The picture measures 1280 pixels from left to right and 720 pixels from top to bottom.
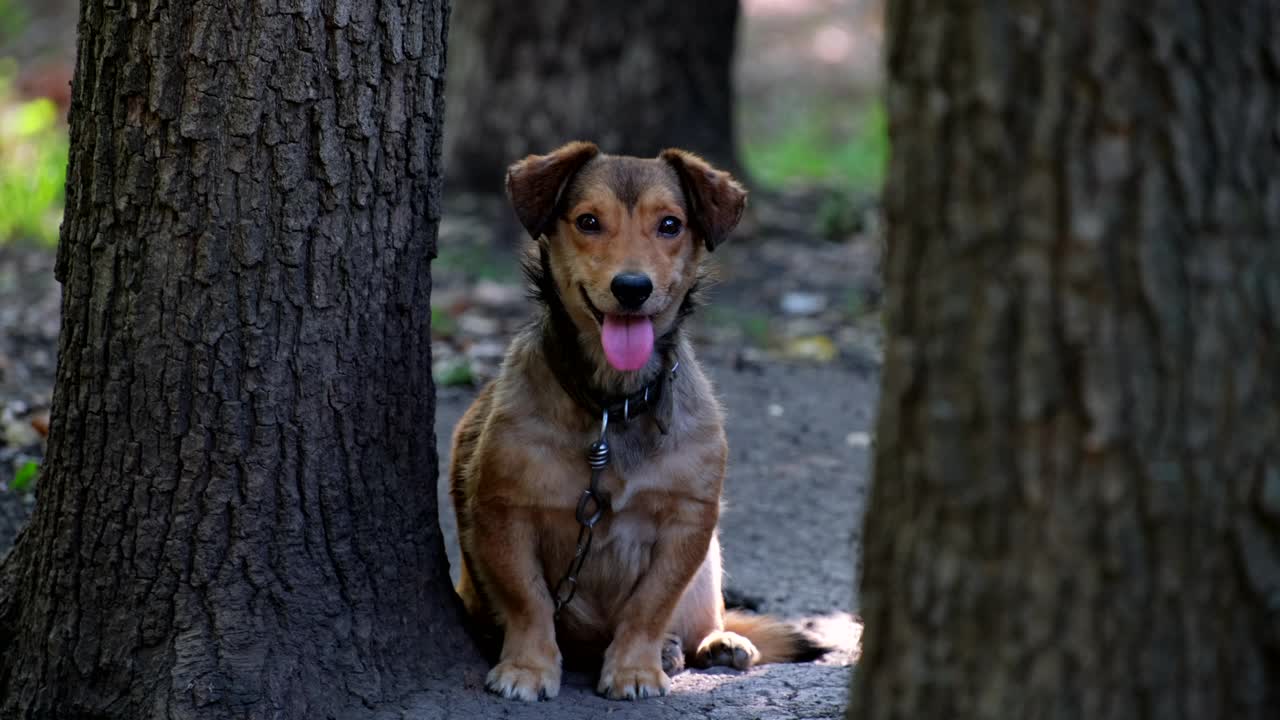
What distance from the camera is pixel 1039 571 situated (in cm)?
227

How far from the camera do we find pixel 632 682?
4219mm

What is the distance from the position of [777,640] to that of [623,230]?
1.54m

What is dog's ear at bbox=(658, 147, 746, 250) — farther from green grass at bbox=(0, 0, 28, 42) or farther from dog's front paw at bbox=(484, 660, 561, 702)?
green grass at bbox=(0, 0, 28, 42)

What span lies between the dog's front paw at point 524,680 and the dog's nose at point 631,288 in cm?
111

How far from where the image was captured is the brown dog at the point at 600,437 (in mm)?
4254

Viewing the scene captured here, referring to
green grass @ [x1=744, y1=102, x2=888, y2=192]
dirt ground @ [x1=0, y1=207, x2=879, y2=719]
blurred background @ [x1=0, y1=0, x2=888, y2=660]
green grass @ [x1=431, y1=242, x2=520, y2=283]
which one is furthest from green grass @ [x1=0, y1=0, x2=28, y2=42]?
green grass @ [x1=431, y1=242, x2=520, y2=283]

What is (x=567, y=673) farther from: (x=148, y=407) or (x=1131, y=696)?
(x=1131, y=696)

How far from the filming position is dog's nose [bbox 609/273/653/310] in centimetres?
422

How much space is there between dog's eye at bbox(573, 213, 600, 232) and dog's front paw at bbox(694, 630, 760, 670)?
4.77 feet

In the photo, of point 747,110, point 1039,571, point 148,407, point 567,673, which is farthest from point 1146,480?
point 747,110

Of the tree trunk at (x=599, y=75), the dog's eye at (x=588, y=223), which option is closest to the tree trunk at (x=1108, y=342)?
the dog's eye at (x=588, y=223)

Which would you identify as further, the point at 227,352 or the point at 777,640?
the point at 777,640

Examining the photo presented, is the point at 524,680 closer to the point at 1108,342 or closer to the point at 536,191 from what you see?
the point at 536,191

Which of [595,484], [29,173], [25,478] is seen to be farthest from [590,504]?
[29,173]
